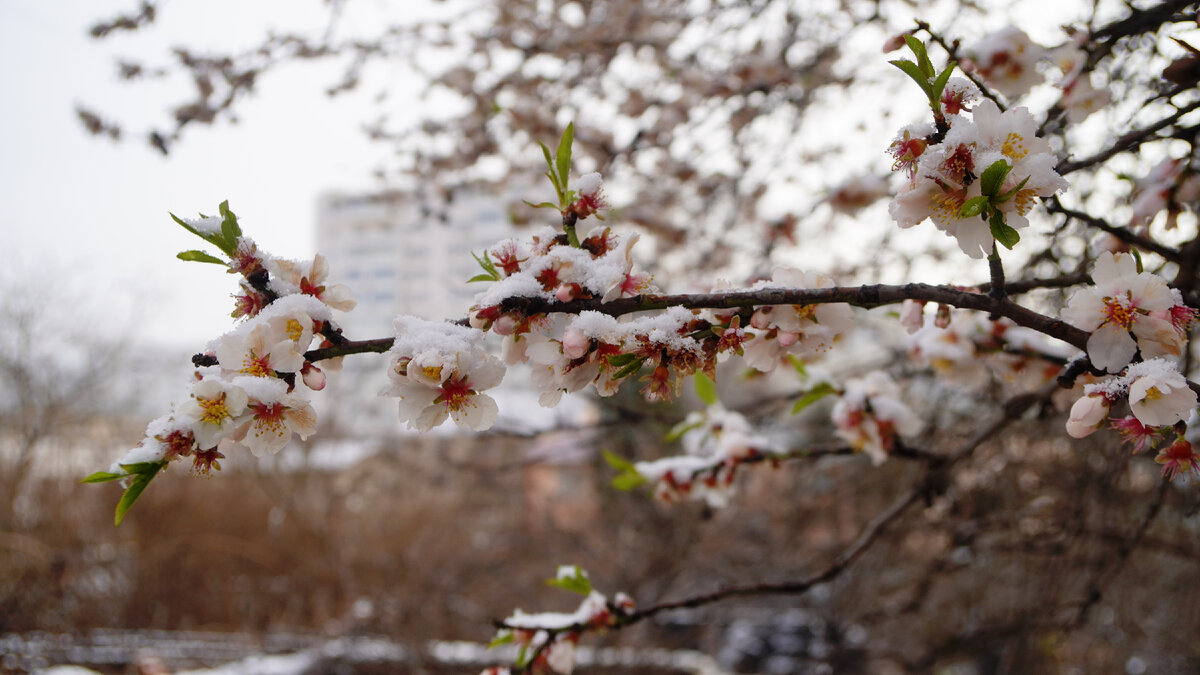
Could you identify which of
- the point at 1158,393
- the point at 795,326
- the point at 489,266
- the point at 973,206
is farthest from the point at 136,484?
the point at 1158,393

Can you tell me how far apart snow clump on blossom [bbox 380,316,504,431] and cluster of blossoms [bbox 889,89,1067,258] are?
1.78 feet

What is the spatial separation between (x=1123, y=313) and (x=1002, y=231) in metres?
0.25

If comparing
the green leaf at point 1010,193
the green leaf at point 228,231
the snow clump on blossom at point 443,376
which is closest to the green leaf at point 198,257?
the green leaf at point 228,231

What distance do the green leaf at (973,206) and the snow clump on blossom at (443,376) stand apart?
57 cm

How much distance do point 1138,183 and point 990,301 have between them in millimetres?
1047

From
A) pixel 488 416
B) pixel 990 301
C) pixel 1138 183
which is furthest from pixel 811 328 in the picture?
pixel 1138 183

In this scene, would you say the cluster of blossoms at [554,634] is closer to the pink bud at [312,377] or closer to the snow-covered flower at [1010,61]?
the pink bud at [312,377]

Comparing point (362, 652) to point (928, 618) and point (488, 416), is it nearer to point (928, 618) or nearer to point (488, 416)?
point (928, 618)

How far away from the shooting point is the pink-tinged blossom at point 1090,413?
36.3 inches

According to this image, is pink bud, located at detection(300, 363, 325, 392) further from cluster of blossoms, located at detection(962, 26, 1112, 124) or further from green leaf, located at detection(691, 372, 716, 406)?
cluster of blossoms, located at detection(962, 26, 1112, 124)

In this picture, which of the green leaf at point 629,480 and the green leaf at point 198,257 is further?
the green leaf at point 629,480

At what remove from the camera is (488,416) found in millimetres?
959

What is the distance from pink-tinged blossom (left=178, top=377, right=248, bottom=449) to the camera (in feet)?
2.80

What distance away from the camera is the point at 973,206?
2.68 feet
